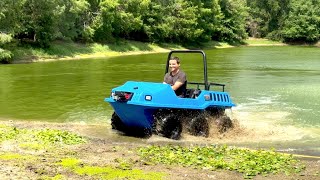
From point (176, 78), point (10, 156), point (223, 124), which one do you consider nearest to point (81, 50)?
point (223, 124)

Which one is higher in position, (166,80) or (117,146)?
(166,80)

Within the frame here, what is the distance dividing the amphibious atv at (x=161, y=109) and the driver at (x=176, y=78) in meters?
0.36

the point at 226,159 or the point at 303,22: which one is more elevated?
the point at 303,22

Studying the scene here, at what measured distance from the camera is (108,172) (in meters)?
7.29

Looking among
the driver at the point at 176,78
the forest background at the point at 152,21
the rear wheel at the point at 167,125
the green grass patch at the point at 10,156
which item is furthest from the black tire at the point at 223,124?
the forest background at the point at 152,21

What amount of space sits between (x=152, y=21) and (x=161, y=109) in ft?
180

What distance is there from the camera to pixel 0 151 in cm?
857

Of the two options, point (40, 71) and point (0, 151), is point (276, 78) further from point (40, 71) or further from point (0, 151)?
point (0, 151)

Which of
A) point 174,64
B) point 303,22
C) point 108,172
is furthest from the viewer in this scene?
point 303,22

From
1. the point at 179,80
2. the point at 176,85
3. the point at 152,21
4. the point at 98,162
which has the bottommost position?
the point at 98,162

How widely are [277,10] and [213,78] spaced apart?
7690 centimetres

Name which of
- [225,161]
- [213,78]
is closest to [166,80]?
[225,161]

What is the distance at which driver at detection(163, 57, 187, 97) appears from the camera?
11359 millimetres

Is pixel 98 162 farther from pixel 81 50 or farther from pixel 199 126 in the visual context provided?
pixel 81 50
